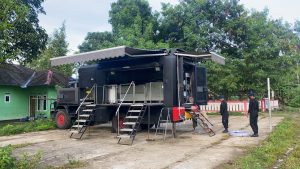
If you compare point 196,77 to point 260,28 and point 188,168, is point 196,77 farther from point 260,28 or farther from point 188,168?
point 260,28

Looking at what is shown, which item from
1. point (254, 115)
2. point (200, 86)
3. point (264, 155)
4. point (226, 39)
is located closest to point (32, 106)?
point (200, 86)

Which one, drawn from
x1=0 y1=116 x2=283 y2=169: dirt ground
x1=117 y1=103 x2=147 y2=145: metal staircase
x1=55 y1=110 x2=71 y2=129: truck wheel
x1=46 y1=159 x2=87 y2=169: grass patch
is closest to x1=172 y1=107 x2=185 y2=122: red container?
x1=0 y1=116 x2=283 y2=169: dirt ground

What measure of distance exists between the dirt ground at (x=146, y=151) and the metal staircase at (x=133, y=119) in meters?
0.40

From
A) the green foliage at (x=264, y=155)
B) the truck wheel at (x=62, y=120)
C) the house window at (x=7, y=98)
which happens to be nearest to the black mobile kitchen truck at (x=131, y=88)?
the truck wheel at (x=62, y=120)

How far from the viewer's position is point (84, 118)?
12.9 metres

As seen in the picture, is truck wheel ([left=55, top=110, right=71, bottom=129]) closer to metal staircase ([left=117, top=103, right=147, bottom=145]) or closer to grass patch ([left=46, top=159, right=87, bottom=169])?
metal staircase ([left=117, top=103, right=147, bottom=145])

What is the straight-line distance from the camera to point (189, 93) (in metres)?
13.6

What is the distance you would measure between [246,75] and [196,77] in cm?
1168

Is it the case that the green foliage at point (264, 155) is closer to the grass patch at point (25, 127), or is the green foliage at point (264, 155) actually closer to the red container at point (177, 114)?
the red container at point (177, 114)

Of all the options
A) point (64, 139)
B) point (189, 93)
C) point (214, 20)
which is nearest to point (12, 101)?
point (64, 139)

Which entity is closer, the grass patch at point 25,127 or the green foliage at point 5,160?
the green foliage at point 5,160

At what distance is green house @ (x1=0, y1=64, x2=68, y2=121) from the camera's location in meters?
21.8

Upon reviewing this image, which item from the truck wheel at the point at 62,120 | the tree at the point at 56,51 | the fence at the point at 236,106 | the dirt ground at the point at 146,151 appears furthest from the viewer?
the tree at the point at 56,51

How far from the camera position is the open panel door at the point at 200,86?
1369cm
